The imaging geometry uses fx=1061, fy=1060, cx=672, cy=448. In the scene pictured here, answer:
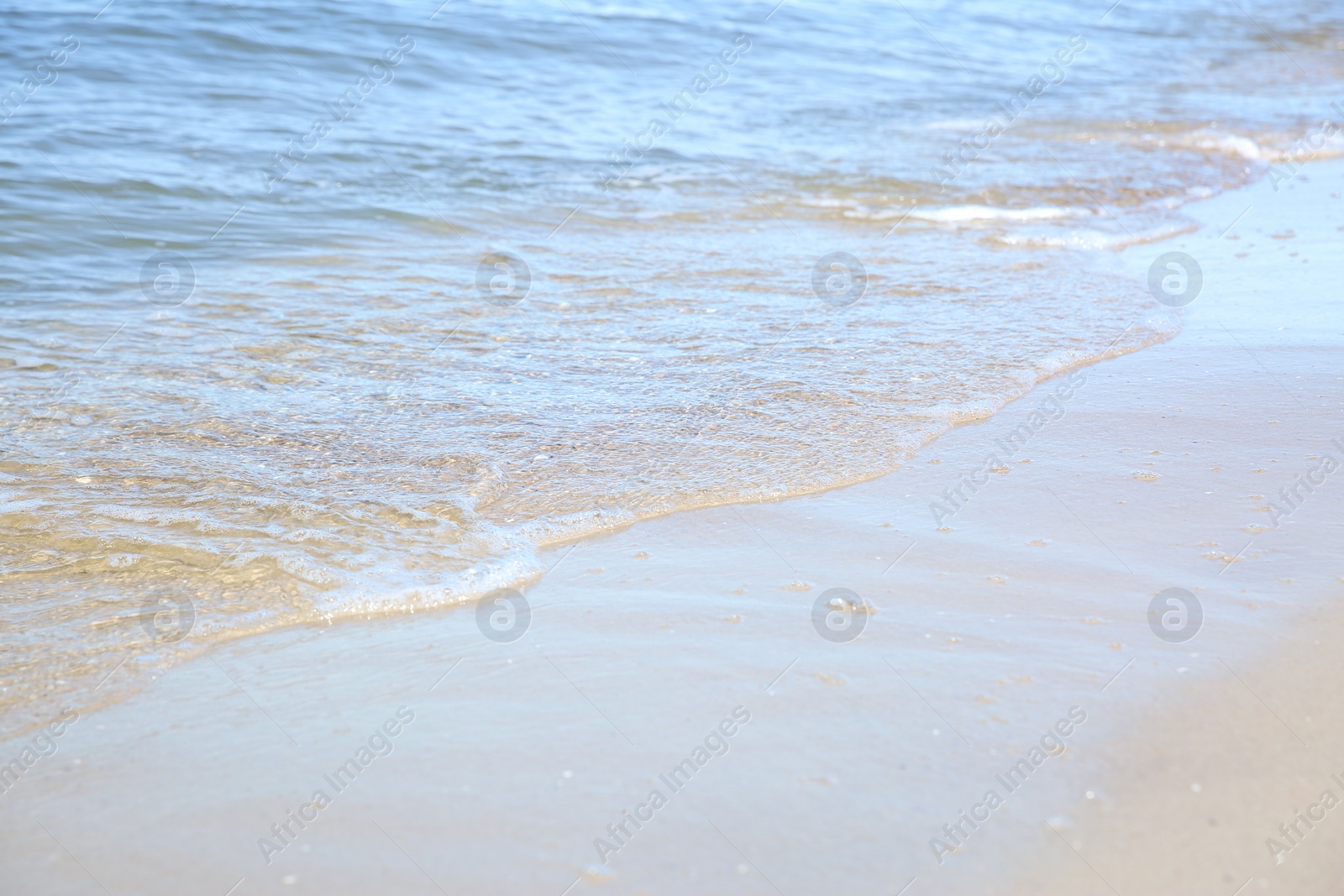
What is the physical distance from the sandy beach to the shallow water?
0.90 ft

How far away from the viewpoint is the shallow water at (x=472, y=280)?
3.07 m

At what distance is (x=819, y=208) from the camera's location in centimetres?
741

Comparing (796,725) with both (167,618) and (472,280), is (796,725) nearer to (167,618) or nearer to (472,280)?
(167,618)

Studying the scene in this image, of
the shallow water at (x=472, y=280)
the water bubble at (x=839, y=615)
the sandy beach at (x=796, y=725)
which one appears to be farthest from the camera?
the shallow water at (x=472, y=280)

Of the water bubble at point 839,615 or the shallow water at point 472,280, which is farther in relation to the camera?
the shallow water at point 472,280

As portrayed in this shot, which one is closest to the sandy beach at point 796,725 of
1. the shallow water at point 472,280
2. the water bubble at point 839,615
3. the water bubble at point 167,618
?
the water bubble at point 839,615

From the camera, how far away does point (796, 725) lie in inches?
85.5

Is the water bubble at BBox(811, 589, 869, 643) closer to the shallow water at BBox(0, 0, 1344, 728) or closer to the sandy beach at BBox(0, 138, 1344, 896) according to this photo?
the sandy beach at BBox(0, 138, 1344, 896)

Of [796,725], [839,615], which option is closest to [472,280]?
[839,615]

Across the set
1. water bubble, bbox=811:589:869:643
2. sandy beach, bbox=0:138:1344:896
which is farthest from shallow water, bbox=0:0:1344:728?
water bubble, bbox=811:589:869:643

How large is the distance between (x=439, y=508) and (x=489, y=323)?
6.57 ft

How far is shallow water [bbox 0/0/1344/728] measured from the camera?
10.1ft

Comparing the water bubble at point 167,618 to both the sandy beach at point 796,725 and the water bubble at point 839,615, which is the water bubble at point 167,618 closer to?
the sandy beach at point 796,725

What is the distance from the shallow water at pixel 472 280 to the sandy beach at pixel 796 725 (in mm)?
274
